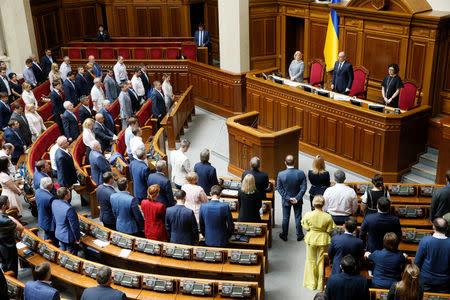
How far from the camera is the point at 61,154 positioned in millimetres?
7312

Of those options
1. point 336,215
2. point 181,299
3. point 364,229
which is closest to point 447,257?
point 364,229

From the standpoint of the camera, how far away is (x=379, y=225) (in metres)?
5.14

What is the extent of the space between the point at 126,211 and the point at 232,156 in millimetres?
3482

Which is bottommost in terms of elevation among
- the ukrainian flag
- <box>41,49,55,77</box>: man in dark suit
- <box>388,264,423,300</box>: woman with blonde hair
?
<box>388,264,423,300</box>: woman with blonde hair

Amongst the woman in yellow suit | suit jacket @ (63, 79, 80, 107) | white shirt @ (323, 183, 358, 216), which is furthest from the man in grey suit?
the woman in yellow suit

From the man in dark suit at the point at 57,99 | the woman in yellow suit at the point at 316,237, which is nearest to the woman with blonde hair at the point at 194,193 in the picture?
the woman in yellow suit at the point at 316,237

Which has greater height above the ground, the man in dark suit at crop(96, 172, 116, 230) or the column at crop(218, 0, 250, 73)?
the column at crop(218, 0, 250, 73)

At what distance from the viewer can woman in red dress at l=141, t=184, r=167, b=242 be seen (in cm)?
574

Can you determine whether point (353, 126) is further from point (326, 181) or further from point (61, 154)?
point (61, 154)

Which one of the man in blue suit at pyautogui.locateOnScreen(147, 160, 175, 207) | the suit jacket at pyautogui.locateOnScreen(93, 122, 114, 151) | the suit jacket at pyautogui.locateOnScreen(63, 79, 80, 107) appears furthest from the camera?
the suit jacket at pyautogui.locateOnScreen(63, 79, 80, 107)

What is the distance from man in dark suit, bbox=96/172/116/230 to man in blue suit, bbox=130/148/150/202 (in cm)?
72

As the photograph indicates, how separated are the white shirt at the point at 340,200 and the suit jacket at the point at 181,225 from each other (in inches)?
68.0

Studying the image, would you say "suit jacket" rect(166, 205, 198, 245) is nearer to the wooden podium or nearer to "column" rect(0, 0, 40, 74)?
the wooden podium

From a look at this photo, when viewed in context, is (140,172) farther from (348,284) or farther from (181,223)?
(348,284)
